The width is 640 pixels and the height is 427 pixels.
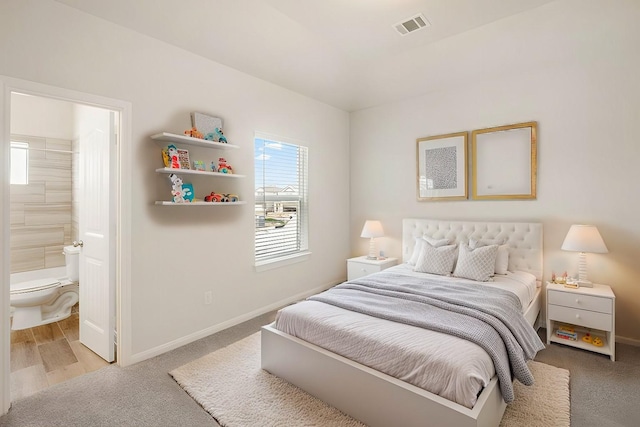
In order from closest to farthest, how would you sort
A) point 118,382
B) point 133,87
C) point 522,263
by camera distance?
point 118,382 < point 133,87 < point 522,263

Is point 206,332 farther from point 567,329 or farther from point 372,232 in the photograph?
point 567,329

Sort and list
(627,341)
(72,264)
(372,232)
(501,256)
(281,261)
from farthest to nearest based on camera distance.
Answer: (372,232)
(281,261)
(72,264)
(501,256)
(627,341)

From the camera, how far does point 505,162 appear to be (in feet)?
11.3

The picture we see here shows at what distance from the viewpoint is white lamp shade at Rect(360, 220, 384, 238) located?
4199 millimetres

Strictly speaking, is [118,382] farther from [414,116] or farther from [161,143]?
[414,116]

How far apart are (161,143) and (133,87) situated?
1.54 feet

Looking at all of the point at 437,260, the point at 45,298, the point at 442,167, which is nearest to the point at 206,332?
the point at 45,298

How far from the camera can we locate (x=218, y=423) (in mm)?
1871

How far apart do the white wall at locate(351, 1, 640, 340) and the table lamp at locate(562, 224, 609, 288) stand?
0.66 feet

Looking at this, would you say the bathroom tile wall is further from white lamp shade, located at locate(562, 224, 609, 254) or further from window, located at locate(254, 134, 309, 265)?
white lamp shade, located at locate(562, 224, 609, 254)

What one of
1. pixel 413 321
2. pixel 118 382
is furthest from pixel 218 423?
pixel 413 321

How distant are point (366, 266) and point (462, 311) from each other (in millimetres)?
2038

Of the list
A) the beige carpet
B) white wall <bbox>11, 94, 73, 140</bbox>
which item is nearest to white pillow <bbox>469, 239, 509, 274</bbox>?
the beige carpet

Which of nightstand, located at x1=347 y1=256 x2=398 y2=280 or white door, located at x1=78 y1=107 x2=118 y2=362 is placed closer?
white door, located at x1=78 y1=107 x2=118 y2=362
